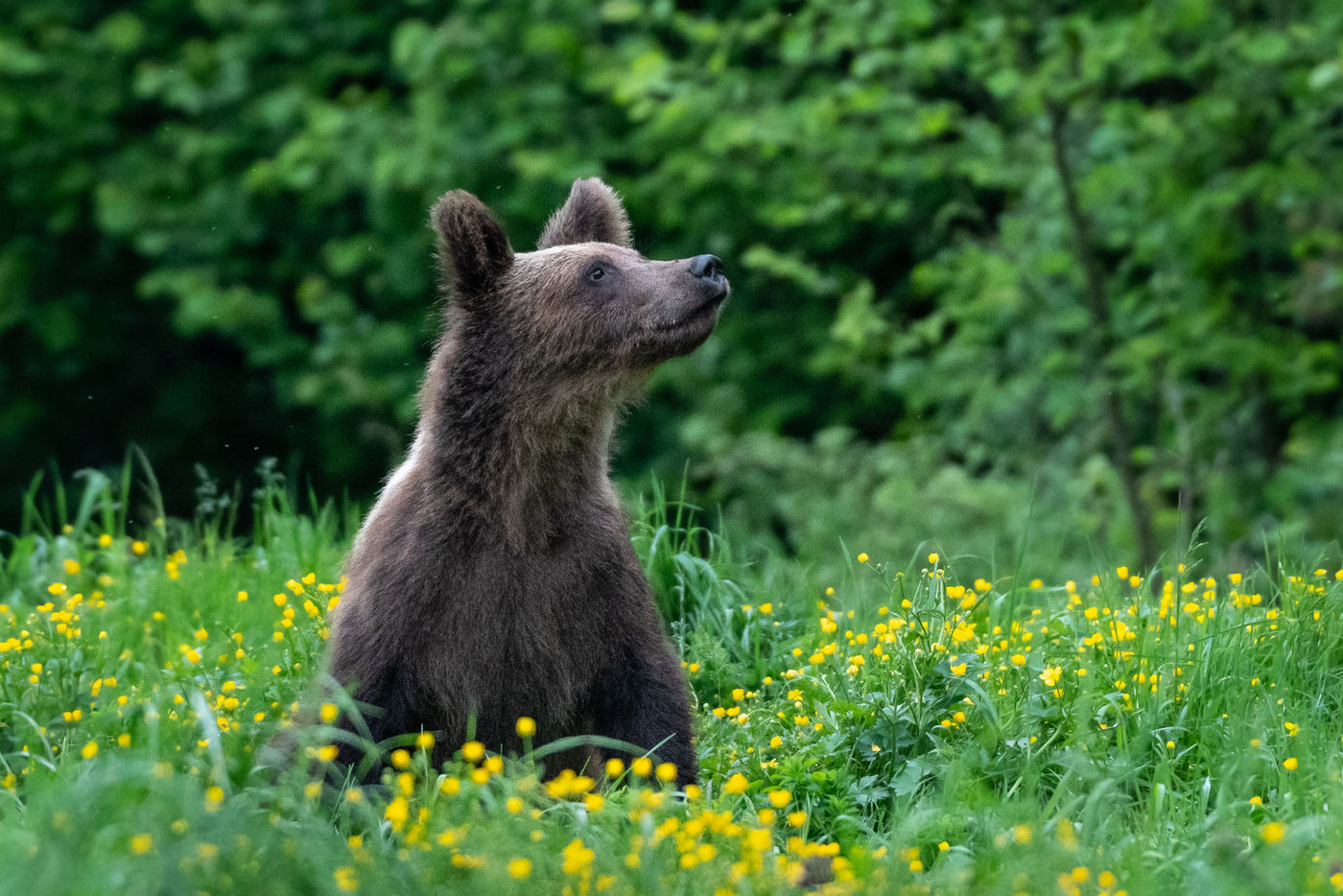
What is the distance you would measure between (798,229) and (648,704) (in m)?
5.95

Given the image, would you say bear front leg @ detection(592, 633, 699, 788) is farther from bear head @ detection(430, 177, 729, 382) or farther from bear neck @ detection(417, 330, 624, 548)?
bear head @ detection(430, 177, 729, 382)

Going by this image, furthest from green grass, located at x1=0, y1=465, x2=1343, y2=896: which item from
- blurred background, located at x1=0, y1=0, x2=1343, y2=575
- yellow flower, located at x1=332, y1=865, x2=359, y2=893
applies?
blurred background, located at x1=0, y1=0, x2=1343, y2=575

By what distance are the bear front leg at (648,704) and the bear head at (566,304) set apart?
31.0 inches

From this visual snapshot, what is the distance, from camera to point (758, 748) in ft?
13.0

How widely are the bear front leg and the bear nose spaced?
1005 mm

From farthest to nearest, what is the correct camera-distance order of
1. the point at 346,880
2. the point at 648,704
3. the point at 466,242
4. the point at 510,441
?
the point at 466,242, the point at 510,441, the point at 648,704, the point at 346,880

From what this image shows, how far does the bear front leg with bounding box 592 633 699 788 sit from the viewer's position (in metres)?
3.75

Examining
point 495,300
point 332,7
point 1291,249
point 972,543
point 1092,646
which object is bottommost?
point 972,543

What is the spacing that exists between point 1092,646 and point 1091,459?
3441 millimetres

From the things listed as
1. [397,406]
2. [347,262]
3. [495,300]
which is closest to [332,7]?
[347,262]

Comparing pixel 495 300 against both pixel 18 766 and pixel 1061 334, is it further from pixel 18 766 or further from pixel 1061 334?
pixel 1061 334

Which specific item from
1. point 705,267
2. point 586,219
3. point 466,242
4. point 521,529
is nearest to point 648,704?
point 521,529

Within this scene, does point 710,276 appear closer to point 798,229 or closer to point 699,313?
point 699,313

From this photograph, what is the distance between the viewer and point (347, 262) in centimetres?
890
